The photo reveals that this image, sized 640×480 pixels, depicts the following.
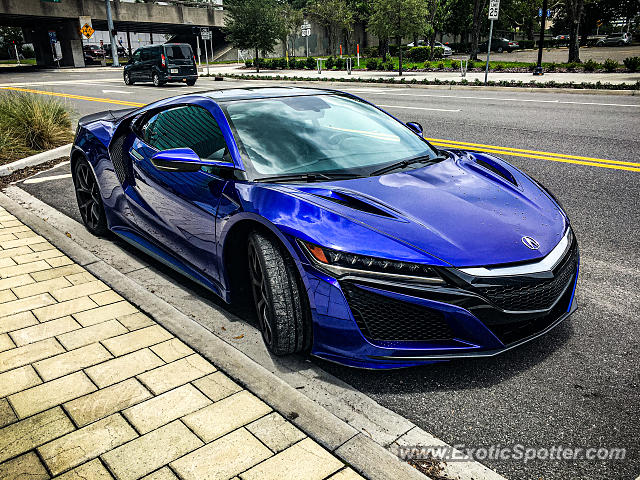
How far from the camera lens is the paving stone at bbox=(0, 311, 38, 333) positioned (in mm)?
3451

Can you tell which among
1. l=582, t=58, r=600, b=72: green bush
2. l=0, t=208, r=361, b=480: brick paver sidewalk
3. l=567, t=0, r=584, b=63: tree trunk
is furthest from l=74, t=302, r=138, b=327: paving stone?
l=567, t=0, r=584, b=63: tree trunk

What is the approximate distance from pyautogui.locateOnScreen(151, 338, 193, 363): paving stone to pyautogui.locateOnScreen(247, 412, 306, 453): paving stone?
0.79 m

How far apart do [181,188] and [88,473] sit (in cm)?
189

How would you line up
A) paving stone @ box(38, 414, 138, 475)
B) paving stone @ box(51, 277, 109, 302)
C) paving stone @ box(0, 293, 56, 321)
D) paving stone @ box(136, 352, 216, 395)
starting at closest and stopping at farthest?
paving stone @ box(38, 414, 138, 475) < paving stone @ box(136, 352, 216, 395) < paving stone @ box(0, 293, 56, 321) < paving stone @ box(51, 277, 109, 302)

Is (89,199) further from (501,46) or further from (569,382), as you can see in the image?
(501,46)

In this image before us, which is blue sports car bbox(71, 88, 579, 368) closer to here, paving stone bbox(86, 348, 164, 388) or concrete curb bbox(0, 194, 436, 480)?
concrete curb bbox(0, 194, 436, 480)

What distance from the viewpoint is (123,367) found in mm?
2951

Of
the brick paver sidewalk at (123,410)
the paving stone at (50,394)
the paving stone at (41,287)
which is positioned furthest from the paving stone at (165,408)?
→ the paving stone at (41,287)

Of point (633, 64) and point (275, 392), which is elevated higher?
point (633, 64)

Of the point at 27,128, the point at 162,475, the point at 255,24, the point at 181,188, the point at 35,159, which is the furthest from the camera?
the point at 255,24

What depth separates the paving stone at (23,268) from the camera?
431 centimetres

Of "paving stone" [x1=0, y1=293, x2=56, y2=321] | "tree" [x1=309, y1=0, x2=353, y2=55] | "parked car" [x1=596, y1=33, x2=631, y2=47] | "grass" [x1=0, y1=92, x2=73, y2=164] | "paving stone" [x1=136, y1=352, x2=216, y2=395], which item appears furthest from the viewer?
"parked car" [x1=596, y1=33, x2=631, y2=47]

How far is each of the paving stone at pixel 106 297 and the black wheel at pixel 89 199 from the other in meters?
1.26

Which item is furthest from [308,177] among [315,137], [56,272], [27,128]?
[27,128]
